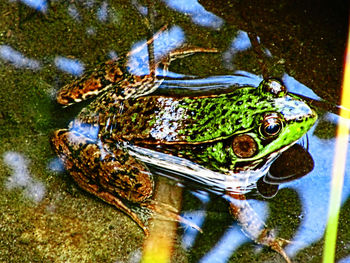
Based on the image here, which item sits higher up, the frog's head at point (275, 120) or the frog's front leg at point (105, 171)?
the frog's head at point (275, 120)

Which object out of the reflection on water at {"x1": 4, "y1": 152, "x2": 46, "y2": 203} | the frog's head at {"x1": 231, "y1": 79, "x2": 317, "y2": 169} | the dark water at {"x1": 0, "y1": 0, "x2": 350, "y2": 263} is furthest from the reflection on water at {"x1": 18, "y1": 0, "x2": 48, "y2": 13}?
the frog's head at {"x1": 231, "y1": 79, "x2": 317, "y2": 169}

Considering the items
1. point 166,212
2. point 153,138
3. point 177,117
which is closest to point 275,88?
point 177,117

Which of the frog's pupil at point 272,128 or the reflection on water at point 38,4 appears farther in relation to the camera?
the reflection on water at point 38,4

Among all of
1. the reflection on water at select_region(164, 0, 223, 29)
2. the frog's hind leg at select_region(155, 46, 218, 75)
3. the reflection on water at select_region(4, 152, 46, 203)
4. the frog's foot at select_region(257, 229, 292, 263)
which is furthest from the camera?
the reflection on water at select_region(164, 0, 223, 29)

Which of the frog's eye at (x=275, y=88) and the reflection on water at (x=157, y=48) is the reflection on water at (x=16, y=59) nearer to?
the reflection on water at (x=157, y=48)

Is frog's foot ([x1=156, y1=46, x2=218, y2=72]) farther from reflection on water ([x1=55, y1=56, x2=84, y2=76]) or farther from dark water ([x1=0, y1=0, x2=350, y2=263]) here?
reflection on water ([x1=55, y1=56, x2=84, y2=76])

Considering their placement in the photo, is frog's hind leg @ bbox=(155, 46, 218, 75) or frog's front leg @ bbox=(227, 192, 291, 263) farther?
frog's hind leg @ bbox=(155, 46, 218, 75)

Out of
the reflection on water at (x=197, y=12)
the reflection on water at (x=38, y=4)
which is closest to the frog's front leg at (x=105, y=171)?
the reflection on water at (x=38, y=4)
